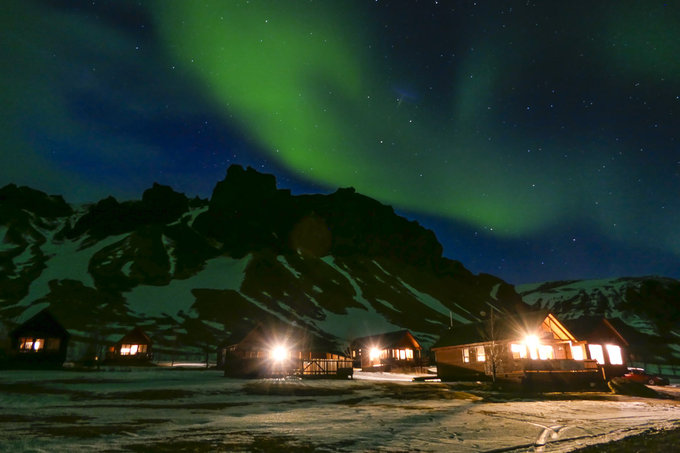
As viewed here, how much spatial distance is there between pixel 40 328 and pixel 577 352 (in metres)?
63.5

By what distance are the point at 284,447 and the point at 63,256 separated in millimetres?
153012

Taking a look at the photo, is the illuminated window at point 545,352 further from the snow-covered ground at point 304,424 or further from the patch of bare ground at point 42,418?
the patch of bare ground at point 42,418

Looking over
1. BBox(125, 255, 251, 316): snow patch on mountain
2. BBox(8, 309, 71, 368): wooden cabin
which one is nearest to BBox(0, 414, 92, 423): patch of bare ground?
BBox(8, 309, 71, 368): wooden cabin

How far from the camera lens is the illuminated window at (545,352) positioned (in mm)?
36625

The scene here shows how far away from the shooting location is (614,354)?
44375 millimetres

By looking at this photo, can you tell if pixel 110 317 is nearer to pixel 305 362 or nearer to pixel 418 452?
pixel 305 362

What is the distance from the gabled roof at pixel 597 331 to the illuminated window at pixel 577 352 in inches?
191

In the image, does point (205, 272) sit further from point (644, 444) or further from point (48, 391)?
point (644, 444)

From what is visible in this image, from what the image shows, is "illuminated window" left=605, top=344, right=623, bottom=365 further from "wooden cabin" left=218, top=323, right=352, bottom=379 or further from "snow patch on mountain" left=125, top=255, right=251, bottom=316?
"snow patch on mountain" left=125, top=255, right=251, bottom=316

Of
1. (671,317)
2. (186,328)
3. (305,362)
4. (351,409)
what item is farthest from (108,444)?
(671,317)

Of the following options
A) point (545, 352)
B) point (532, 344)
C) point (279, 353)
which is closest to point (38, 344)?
point (279, 353)

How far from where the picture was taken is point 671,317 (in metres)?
171

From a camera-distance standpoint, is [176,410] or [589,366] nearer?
[176,410]

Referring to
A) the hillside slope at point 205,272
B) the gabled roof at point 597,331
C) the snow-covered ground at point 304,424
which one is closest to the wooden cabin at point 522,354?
the gabled roof at point 597,331
